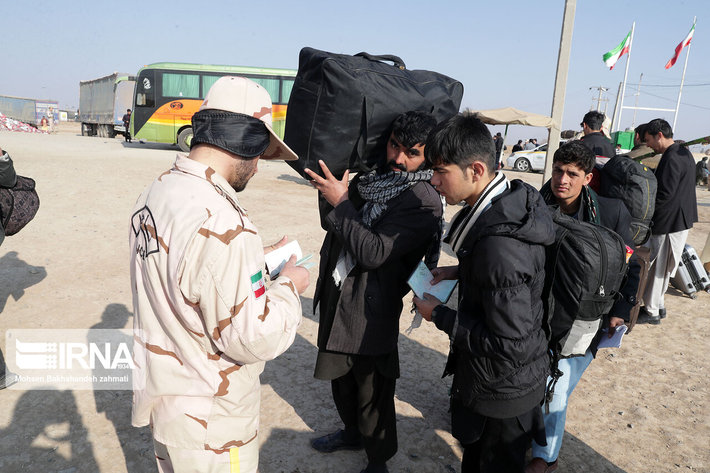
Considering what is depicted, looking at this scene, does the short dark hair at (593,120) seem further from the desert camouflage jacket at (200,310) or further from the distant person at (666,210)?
the desert camouflage jacket at (200,310)

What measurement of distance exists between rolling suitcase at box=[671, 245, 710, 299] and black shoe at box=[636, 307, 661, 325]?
1.22 m

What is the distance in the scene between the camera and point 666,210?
5.08 m

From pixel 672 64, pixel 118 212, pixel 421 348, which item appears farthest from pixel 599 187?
pixel 672 64

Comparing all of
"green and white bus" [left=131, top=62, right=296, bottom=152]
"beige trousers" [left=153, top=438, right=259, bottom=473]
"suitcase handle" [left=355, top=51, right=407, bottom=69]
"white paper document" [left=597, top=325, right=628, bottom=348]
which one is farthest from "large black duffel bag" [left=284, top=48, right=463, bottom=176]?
"green and white bus" [left=131, top=62, right=296, bottom=152]

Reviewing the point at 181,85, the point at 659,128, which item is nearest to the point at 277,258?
the point at 659,128

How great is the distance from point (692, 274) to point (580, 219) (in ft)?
13.8

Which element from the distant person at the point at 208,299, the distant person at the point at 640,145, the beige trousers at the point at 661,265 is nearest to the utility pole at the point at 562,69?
the distant person at the point at 640,145

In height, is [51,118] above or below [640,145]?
below

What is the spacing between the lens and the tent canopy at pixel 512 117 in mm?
13805

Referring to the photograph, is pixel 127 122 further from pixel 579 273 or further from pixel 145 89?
pixel 579 273

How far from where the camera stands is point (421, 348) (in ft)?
14.3

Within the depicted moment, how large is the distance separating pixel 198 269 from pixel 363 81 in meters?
1.14

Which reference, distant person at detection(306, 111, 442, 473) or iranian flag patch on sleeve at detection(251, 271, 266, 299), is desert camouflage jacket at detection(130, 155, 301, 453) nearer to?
iranian flag patch on sleeve at detection(251, 271, 266, 299)

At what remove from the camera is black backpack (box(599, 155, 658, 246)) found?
410cm
